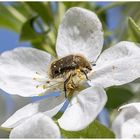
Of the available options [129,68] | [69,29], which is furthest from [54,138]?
[69,29]

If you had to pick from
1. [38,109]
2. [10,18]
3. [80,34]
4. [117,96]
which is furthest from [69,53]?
[10,18]

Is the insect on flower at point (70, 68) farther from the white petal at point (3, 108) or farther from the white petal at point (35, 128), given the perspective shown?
the white petal at point (35, 128)

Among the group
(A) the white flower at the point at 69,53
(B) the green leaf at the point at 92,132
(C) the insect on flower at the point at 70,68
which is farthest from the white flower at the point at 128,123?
(C) the insect on flower at the point at 70,68

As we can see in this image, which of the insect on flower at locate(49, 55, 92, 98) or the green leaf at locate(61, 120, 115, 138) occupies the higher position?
the green leaf at locate(61, 120, 115, 138)

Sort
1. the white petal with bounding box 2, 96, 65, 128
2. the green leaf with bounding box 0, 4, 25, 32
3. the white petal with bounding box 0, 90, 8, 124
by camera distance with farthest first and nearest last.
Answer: the green leaf with bounding box 0, 4, 25, 32
the white petal with bounding box 0, 90, 8, 124
the white petal with bounding box 2, 96, 65, 128

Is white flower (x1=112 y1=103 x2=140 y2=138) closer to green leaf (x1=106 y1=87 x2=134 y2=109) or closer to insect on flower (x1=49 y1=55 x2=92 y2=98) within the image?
insect on flower (x1=49 y1=55 x2=92 y2=98)

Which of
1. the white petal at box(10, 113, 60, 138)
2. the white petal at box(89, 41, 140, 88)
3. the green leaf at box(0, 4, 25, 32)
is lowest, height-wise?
the green leaf at box(0, 4, 25, 32)

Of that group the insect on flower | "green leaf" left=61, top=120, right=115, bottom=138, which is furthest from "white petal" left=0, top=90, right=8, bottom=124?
"green leaf" left=61, top=120, right=115, bottom=138

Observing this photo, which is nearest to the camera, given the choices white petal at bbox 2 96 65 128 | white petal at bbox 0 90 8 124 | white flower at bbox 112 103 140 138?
white flower at bbox 112 103 140 138
